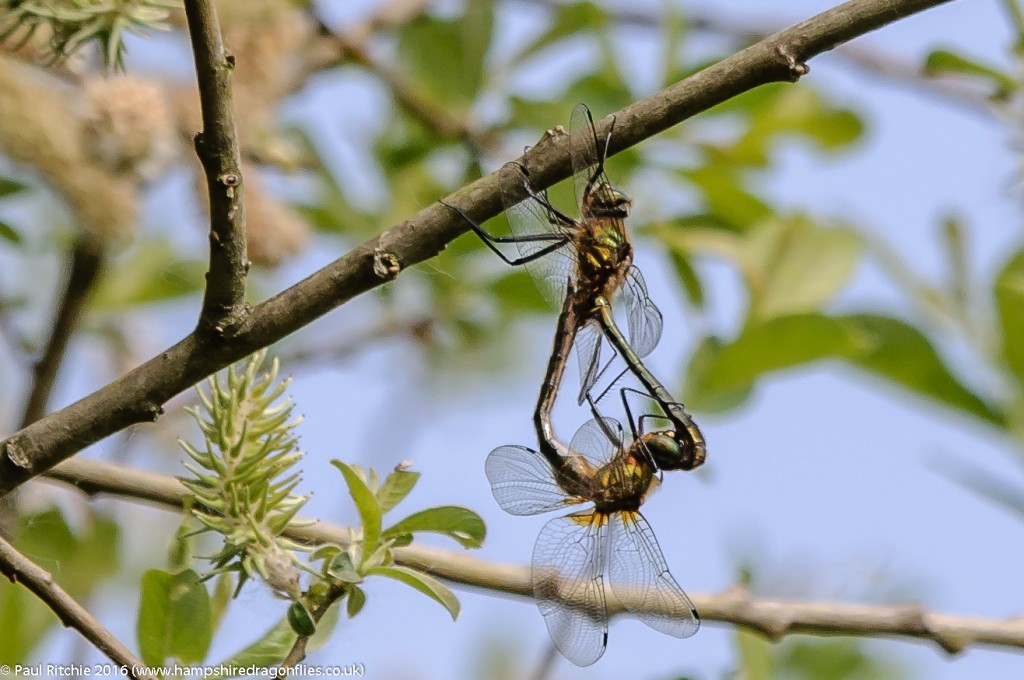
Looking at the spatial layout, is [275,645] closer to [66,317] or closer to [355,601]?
[355,601]

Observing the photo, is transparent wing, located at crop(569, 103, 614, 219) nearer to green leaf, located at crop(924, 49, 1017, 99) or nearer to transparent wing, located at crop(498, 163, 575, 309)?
transparent wing, located at crop(498, 163, 575, 309)

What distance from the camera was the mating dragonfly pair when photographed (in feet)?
3.34

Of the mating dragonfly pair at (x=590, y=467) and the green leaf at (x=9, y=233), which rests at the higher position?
the green leaf at (x=9, y=233)

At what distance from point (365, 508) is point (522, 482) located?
0.20 metres

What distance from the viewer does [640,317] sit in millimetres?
1207

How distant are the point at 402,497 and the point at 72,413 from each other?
245 mm

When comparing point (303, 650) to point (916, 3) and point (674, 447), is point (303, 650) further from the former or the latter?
point (916, 3)

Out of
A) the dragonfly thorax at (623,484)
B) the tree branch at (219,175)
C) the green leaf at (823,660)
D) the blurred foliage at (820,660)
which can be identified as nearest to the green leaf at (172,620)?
the tree branch at (219,175)

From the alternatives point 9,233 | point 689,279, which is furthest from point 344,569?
point 689,279

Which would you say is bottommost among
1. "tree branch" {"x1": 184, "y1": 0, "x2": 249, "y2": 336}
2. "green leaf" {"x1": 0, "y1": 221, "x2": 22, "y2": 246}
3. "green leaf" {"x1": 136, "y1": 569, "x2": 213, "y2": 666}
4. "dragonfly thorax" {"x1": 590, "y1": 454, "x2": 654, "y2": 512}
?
"green leaf" {"x1": 136, "y1": 569, "x2": 213, "y2": 666}

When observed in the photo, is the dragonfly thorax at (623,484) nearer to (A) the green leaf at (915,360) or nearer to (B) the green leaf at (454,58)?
(A) the green leaf at (915,360)

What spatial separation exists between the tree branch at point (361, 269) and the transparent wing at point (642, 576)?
14.2 inches

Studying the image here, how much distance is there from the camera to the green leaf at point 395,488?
35.2 inches

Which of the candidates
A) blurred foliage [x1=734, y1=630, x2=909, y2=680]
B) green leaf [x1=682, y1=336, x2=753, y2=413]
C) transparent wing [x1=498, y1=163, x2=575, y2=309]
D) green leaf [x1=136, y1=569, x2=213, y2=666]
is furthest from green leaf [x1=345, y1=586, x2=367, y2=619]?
blurred foliage [x1=734, y1=630, x2=909, y2=680]
